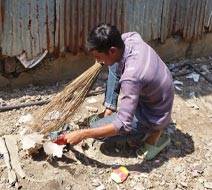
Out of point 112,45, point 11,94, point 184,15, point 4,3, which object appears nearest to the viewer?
point 112,45

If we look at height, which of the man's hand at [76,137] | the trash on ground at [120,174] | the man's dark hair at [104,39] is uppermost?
the man's dark hair at [104,39]

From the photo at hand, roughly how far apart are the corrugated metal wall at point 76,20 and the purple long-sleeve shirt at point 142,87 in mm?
1165

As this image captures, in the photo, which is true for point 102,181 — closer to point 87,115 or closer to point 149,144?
point 149,144

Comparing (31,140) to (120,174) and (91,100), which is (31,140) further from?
(91,100)

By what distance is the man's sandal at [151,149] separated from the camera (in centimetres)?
369

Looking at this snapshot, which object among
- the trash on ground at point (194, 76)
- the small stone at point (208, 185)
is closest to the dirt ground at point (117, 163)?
the small stone at point (208, 185)

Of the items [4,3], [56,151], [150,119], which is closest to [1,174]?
[56,151]

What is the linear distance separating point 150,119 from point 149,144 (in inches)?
12.8

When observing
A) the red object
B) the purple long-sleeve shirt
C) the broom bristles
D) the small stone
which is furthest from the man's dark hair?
the small stone

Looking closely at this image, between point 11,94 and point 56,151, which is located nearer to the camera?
point 56,151

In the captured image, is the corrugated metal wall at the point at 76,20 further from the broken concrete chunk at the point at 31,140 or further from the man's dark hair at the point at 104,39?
the man's dark hair at the point at 104,39

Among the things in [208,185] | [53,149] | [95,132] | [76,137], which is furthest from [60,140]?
[208,185]

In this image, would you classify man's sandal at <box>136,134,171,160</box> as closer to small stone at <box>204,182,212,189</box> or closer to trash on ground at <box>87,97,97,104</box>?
small stone at <box>204,182,212,189</box>

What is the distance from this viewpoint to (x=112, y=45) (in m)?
3.03
